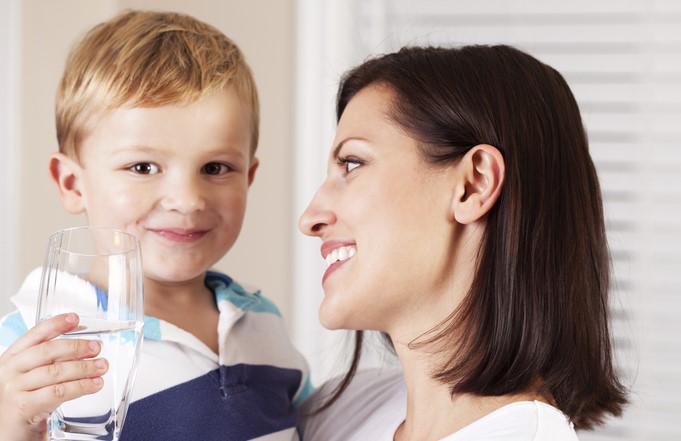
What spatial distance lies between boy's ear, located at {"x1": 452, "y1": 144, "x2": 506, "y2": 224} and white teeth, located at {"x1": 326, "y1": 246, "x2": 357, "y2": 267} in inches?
6.9

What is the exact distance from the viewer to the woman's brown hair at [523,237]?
1.34 metres

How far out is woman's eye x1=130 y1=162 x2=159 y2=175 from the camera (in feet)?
5.15

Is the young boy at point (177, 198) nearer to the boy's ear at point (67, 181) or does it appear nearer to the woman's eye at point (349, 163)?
the boy's ear at point (67, 181)

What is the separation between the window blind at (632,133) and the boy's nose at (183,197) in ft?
4.14

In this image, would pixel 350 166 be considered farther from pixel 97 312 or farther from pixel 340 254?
pixel 97 312

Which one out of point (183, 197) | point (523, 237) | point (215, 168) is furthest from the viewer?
point (215, 168)

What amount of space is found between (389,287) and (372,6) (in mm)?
1608

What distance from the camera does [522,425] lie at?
1.22 m

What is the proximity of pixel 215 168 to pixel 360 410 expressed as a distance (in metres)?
0.52

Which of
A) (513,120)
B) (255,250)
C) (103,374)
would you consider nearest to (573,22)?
(255,250)

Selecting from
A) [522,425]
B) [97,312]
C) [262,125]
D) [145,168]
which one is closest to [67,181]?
[145,168]

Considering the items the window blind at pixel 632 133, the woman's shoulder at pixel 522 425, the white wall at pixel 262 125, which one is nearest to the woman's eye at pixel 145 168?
the woman's shoulder at pixel 522 425

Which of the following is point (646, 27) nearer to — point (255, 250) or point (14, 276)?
point (255, 250)

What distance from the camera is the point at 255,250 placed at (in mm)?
2807
